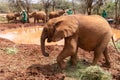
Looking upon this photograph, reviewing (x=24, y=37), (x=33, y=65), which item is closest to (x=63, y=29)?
(x=33, y=65)

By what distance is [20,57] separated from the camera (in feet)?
30.6

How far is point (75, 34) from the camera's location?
316 inches

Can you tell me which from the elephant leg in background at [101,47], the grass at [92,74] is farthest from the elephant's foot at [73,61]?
the grass at [92,74]

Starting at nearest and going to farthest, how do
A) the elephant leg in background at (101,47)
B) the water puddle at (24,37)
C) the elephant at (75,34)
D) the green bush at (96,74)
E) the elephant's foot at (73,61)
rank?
the green bush at (96,74), the elephant at (75,34), the elephant leg in background at (101,47), the elephant's foot at (73,61), the water puddle at (24,37)

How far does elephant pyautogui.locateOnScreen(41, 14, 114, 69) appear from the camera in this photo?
25.6 feet

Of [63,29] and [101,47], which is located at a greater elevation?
[63,29]

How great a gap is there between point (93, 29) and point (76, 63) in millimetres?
1245

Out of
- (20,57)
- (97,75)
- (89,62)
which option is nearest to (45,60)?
(20,57)

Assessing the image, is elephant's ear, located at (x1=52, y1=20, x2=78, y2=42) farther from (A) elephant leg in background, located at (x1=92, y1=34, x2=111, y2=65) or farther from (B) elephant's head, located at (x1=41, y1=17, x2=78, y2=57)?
(A) elephant leg in background, located at (x1=92, y1=34, x2=111, y2=65)

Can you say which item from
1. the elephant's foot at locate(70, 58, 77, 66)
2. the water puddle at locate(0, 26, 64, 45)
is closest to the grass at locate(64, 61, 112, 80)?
the elephant's foot at locate(70, 58, 77, 66)

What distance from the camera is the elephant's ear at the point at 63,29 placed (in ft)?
25.2

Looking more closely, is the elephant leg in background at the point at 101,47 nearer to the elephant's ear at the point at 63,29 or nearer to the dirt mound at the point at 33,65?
the dirt mound at the point at 33,65

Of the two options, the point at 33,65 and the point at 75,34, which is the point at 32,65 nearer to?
the point at 33,65

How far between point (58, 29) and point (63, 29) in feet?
0.47
